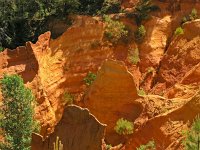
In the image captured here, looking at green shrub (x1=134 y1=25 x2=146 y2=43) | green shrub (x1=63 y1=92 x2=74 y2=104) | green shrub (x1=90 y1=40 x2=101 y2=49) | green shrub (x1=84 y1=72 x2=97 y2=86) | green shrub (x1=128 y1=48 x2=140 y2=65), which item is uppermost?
green shrub (x1=134 y1=25 x2=146 y2=43)

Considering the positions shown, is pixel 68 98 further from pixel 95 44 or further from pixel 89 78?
pixel 95 44

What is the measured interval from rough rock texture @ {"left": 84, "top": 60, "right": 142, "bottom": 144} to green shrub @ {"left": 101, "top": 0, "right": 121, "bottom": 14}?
29.0 feet

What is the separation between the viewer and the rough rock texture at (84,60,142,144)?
109 ft

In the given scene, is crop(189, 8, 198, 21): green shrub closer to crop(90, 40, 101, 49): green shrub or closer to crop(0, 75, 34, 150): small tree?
crop(90, 40, 101, 49): green shrub

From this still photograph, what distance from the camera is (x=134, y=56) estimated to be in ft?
127

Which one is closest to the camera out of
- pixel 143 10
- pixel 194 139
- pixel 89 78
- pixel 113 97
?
pixel 194 139

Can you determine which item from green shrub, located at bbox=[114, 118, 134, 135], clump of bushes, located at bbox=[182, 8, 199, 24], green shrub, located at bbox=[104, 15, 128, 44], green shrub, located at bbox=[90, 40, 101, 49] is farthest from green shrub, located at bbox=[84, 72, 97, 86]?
clump of bushes, located at bbox=[182, 8, 199, 24]

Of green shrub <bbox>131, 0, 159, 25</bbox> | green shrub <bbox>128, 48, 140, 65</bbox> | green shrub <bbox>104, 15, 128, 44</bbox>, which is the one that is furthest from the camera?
green shrub <bbox>131, 0, 159, 25</bbox>

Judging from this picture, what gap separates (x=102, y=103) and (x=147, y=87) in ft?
14.3

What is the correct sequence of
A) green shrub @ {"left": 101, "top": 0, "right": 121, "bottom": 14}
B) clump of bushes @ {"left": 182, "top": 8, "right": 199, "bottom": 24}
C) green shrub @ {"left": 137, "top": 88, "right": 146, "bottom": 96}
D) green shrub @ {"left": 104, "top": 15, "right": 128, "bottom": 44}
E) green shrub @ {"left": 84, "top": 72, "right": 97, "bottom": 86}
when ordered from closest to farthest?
green shrub @ {"left": 137, "top": 88, "right": 146, "bottom": 96}
green shrub @ {"left": 84, "top": 72, "right": 97, "bottom": 86}
clump of bushes @ {"left": 182, "top": 8, "right": 199, "bottom": 24}
green shrub @ {"left": 104, "top": 15, "right": 128, "bottom": 44}
green shrub @ {"left": 101, "top": 0, "right": 121, "bottom": 14}

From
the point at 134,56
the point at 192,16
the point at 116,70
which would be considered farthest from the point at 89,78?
the point at 192,16

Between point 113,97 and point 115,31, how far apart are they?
21.7ft

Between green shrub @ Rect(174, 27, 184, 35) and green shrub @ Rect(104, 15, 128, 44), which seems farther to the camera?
green shrub @ Rect(104, 15, 128, 44)

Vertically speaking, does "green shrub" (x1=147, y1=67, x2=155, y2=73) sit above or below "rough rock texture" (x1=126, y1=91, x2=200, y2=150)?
below
